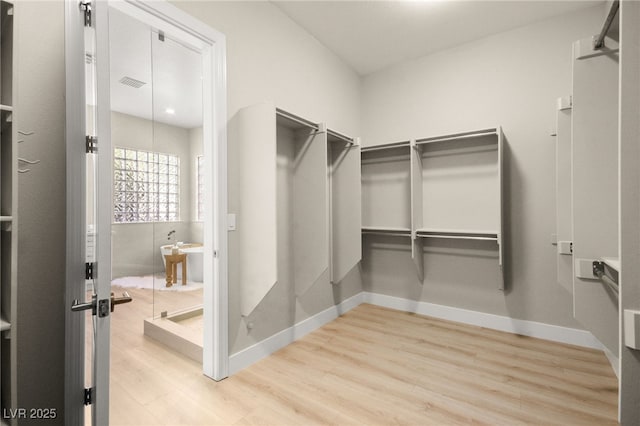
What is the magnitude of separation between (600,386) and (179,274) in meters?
4.64

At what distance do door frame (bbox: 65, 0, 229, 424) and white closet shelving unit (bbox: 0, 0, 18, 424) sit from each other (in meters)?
0.22

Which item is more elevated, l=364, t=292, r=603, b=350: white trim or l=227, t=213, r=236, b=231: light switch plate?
l=227, t=213, r=236, b=231: light switch plate

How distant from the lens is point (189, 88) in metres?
4.04

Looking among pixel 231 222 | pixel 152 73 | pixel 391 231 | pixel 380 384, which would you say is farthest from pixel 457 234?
pixel 152 73

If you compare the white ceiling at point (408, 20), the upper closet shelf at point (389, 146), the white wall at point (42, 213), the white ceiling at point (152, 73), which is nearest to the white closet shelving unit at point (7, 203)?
the white wall at point (42, 213)

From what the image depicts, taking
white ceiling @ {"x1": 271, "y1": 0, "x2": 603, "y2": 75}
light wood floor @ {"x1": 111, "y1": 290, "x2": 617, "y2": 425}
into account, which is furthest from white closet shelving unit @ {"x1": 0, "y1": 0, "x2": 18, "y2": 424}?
white ceiling @ {"x1": 271, "y1": 0, "x2": 603, "y2": 75}

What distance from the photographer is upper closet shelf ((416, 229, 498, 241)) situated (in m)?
→ 2.77

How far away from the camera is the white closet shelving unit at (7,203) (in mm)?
960

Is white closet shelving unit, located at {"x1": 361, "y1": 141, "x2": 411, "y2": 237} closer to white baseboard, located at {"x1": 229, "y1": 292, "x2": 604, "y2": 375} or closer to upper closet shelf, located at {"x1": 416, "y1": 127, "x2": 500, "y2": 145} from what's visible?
upper closet shelf, located at {"x1": 416, "y1": 127, "x2": 500, "y2": 145}

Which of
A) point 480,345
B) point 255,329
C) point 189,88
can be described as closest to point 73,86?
point 255,329

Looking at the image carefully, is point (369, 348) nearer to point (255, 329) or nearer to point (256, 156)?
point (255, 329)

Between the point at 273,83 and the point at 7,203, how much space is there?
195 cm

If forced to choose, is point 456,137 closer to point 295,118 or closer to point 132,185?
point 295,118

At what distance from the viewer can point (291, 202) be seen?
2.78 metres
